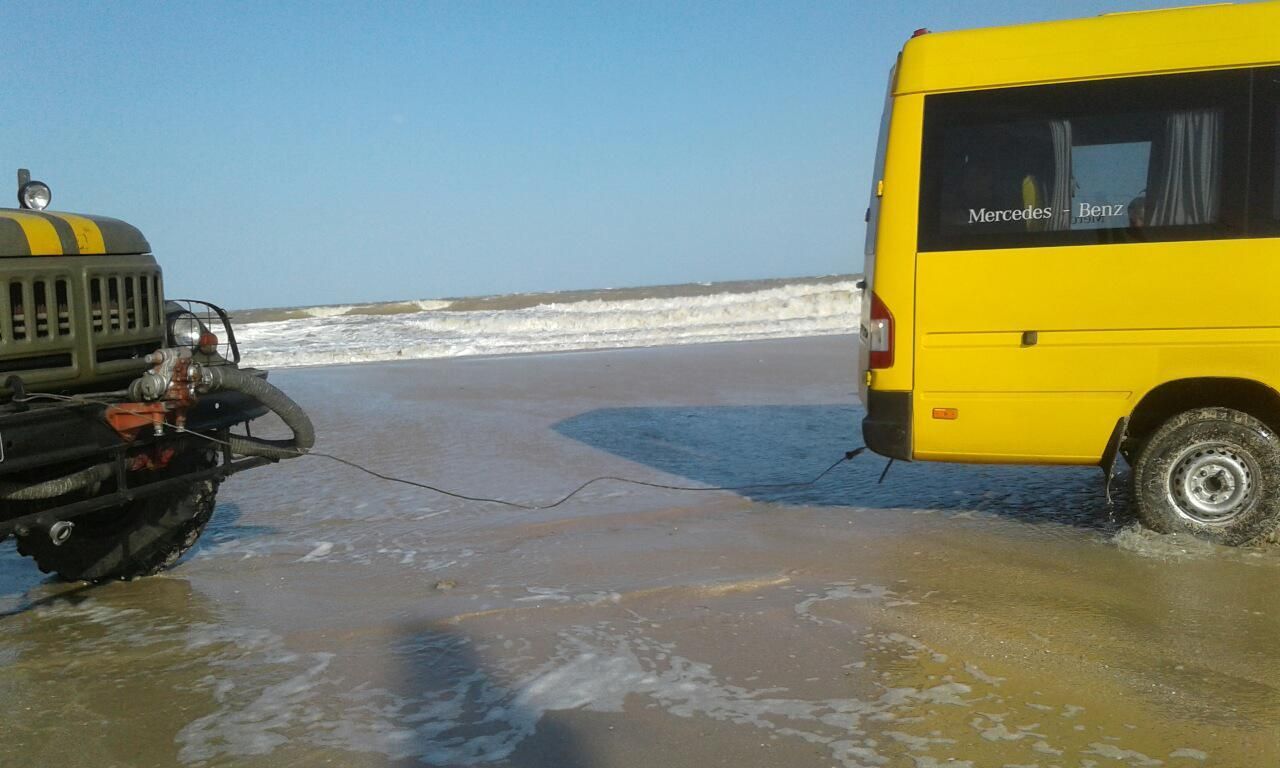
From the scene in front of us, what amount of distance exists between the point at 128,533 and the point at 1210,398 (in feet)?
20.6

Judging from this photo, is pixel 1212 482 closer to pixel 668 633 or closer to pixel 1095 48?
pixel 1095 48

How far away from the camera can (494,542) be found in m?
6.47

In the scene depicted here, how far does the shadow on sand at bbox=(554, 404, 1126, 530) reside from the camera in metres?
7.07

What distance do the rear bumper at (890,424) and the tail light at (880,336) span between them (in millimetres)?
191

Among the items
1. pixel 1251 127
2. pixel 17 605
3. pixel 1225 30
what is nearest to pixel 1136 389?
pixel 1251 127

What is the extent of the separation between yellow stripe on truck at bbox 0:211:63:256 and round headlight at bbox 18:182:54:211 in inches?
28.1

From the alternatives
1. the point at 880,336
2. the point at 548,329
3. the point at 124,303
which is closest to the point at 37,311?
the point at 124,303

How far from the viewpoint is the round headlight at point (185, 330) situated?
213 inches

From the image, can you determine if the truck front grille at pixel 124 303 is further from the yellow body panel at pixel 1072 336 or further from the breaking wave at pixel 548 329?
the breaking wave at pixel 548 329

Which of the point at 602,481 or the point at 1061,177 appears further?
the point at 602,481

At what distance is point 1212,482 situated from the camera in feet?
18.8

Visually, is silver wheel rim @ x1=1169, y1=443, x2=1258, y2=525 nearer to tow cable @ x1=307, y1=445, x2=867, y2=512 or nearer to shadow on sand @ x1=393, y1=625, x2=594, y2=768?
tow cable @ x1=307, y1=445, x2=867, y2=512

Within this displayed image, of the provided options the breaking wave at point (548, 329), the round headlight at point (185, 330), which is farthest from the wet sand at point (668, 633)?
the breaking wave at point (548, 329)

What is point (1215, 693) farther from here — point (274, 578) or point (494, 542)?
point (274, 578)
